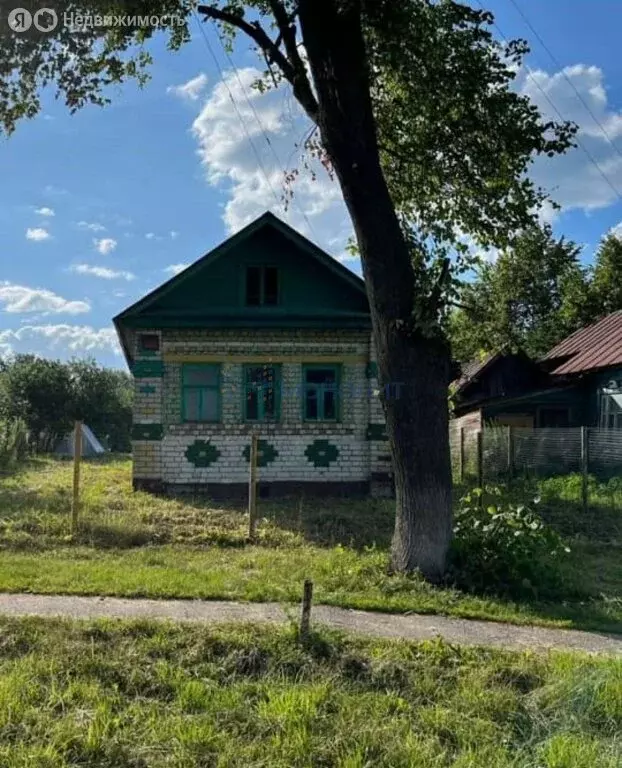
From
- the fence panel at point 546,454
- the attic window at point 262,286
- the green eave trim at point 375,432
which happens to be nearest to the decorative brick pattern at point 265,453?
the green eave trim at point 375,432

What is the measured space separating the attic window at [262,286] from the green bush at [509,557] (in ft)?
29.9

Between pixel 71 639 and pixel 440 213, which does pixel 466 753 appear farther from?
pixel 440 213

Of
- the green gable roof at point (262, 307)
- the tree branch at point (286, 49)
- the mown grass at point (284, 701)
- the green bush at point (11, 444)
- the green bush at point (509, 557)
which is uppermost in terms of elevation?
the tree branch at point (286, 49)

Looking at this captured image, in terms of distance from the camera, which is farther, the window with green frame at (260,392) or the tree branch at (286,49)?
the window with green frame at (260,392)

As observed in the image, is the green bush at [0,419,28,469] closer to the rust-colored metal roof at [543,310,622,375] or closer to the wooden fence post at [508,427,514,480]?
the wooden fence post at [508,427,514,480]

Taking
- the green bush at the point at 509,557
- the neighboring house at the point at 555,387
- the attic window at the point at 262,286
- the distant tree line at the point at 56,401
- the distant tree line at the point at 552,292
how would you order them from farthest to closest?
the distant tree line at the point at 56,401 < the distant tree line at the point at 552,292 < the neighboring house at the point at 555,387 < the attic window at the point at 262,286 < the green bush at the point at 509,557

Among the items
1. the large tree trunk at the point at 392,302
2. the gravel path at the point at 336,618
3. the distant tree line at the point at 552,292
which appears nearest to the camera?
the gravel path at the point at 336,618

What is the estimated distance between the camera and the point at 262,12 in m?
10.7

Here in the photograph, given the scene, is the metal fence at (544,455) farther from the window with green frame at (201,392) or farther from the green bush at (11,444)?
the green bush at (11,444)

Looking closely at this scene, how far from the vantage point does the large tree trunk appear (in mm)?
8297

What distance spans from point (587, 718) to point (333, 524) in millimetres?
7730

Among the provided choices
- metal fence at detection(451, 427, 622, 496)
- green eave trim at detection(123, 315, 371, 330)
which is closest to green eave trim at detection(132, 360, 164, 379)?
green eave trim at detection(123, 315, 371, 330)

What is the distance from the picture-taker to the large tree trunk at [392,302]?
27.2 feet

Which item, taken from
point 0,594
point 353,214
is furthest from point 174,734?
point 353,214
